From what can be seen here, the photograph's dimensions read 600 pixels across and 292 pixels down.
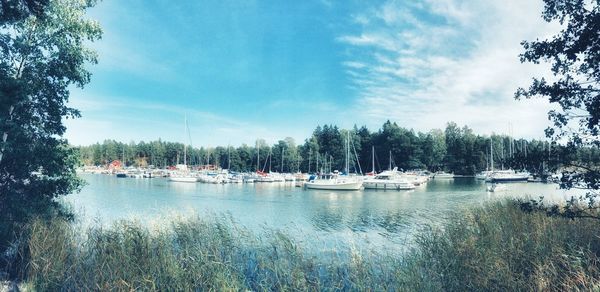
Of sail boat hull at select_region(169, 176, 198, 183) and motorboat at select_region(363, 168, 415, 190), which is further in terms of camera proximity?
sail boat hull at select_region(169, 176, 198, 183)

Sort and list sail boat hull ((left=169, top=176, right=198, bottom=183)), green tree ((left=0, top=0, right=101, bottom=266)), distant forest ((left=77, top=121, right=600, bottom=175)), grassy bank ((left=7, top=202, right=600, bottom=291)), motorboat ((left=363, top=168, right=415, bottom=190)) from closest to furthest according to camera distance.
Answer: grassy bank ((left=7, top=202, right=600, bottom=291))
green tree ((left=0, top=0, right=101, bottom=266))
motorboat ((left=363, top=168, right=415, bottom=190))
sail boat hull ((left=169, top=176, right=198, bottom=183))
distant forest ((left=77, top=121, right=600, bottom=175))

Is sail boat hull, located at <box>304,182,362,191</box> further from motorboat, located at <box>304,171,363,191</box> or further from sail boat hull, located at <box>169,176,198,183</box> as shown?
sail boat hull, located at <box>169,176,198,183</box>

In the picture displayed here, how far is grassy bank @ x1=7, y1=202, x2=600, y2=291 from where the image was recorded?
7.97 m

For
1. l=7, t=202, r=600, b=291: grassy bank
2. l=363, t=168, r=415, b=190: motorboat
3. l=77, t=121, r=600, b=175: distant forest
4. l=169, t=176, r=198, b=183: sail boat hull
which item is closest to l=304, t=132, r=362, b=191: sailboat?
l=363, t=168, r=415, b=190: motorboat

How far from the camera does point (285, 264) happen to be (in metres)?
9.51

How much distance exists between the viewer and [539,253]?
30.3 feet

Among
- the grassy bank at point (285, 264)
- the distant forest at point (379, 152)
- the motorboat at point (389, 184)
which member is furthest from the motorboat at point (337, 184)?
the grassy bank at point (285, 264)

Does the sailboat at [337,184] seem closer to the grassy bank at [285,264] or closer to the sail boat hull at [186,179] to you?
the sail boat hull at [186,179]

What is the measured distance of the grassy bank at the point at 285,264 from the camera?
797 cm

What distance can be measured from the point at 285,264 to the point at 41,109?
10.8 meters

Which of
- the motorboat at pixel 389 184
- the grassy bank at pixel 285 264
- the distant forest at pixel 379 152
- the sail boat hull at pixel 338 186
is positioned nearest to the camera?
the grassy bank at pixel 285 264

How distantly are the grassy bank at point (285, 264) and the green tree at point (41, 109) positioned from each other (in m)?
1.72

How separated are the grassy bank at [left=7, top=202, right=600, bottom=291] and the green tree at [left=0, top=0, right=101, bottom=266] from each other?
1.72 m

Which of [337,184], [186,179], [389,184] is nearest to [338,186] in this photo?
[337,184]
